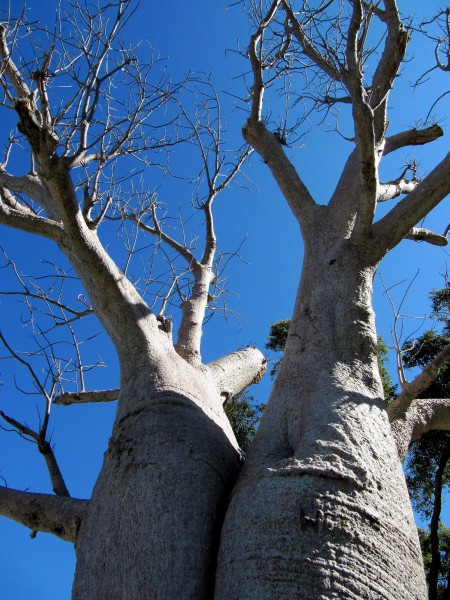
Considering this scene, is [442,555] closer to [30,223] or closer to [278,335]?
[278,335]

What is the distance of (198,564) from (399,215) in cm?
172

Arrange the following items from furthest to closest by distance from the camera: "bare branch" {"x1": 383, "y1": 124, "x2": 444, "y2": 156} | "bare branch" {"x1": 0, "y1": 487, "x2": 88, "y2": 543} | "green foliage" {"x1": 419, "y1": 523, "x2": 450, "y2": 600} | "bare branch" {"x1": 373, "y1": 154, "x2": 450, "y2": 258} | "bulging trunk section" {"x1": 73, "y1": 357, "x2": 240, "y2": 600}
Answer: "green foliage" {"x1": 419, "y1": 523, "x2": 450, "y2": 600}, "bare branch" {"x1": 383, "y1": 124, "x2": 444, "y2": 156}, "bare branch" {"x1": 373, "y1": 154, "x2": 450, "y2": 258}, "bare branch" {"x1": 0, "y1": 487, "x2": 88, "y2": 543}, "bulging trunk section" {"x1": 73, "y1": 357, "x2": 240, "y2": 600}

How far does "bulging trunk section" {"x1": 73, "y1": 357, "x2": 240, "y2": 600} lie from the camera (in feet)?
4.96

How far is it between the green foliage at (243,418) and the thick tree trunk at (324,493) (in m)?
4.56

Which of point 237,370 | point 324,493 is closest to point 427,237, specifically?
point 237,370

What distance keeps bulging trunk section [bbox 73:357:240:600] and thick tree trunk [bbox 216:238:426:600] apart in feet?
0.30

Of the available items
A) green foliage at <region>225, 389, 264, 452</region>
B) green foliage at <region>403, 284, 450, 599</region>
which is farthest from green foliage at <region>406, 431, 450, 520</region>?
green foliage at <region>225, 389, 264, 452</region>

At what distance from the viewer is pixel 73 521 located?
2.00 m

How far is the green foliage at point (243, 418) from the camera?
668 centimetres

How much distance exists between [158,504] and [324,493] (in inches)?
19.7

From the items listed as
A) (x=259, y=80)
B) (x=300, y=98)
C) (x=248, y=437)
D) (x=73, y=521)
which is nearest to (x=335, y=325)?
(x=73, y=521)

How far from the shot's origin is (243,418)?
6961 mm

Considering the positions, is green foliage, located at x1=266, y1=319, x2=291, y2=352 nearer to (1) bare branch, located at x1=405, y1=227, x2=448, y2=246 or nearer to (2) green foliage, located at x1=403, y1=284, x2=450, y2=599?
(2) green foliage, located at x1=403, y1=284, x2=450, y2=599

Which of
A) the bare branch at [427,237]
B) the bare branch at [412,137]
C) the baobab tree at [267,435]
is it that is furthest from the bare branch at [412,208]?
the bare branch at [427,237]
